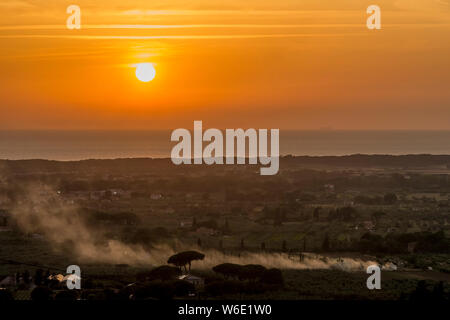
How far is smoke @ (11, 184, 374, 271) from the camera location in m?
32.6

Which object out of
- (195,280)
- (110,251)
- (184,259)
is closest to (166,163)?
(110,251)

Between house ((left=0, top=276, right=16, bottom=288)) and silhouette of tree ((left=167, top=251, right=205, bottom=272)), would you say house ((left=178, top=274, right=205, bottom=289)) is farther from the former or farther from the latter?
house ((left=0, top=276, right=16, bottom=288))

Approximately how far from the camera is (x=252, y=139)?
12488 centimetres

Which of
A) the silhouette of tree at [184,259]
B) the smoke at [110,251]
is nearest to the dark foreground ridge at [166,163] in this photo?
the smoke at [110,251]

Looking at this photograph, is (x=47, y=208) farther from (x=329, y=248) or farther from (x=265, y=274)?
(x=265, y=274)

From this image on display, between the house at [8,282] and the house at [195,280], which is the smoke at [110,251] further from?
the house at [8,282]

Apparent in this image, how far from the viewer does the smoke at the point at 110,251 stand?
3259 cm

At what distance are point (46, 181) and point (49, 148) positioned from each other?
86.2 metres

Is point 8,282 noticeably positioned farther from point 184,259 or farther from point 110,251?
point 110,251

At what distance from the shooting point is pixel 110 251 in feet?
118

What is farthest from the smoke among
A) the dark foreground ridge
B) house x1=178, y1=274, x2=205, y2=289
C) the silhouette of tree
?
the dark foreground ridge

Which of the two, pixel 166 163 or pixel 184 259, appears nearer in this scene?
pixel 184 259

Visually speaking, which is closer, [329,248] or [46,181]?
[329,248]
